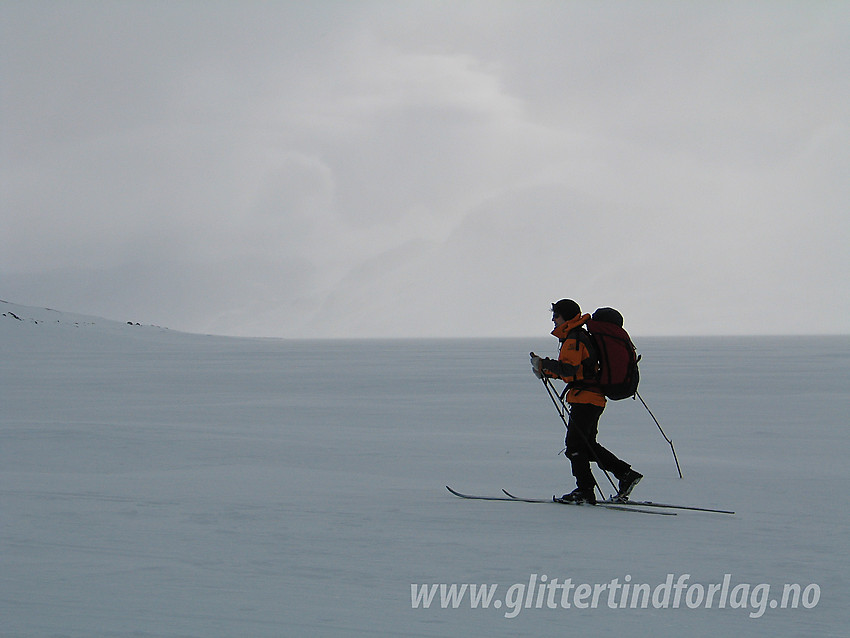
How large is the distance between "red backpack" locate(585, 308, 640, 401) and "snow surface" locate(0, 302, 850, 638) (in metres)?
1.10

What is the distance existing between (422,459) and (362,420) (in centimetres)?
421

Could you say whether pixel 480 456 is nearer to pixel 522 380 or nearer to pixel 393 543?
pixel 393 543

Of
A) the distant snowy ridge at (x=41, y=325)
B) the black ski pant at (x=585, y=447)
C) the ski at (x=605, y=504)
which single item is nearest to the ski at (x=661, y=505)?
the ski at (x=605, y=504)

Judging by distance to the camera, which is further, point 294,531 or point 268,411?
point 268,411

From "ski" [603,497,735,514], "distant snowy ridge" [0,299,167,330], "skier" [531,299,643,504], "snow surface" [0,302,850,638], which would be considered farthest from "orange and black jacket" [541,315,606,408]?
"distant snowy ridge" [0,299,167,330]

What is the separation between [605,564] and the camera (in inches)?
215

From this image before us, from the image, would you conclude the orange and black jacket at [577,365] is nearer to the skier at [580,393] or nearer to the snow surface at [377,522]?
the skier at [580,393]

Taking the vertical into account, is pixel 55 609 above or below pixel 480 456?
below

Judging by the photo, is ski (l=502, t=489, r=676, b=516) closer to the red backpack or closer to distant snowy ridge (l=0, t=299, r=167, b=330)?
the red backpack

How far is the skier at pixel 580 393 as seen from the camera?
7.01 m

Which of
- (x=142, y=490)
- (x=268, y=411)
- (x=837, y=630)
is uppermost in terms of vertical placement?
(x=268, y=411)

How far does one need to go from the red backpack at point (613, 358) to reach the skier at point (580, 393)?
0.07 m

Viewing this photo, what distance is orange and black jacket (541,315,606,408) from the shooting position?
6.97 meters

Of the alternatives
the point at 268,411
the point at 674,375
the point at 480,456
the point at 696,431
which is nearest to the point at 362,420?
the point at 268,411
